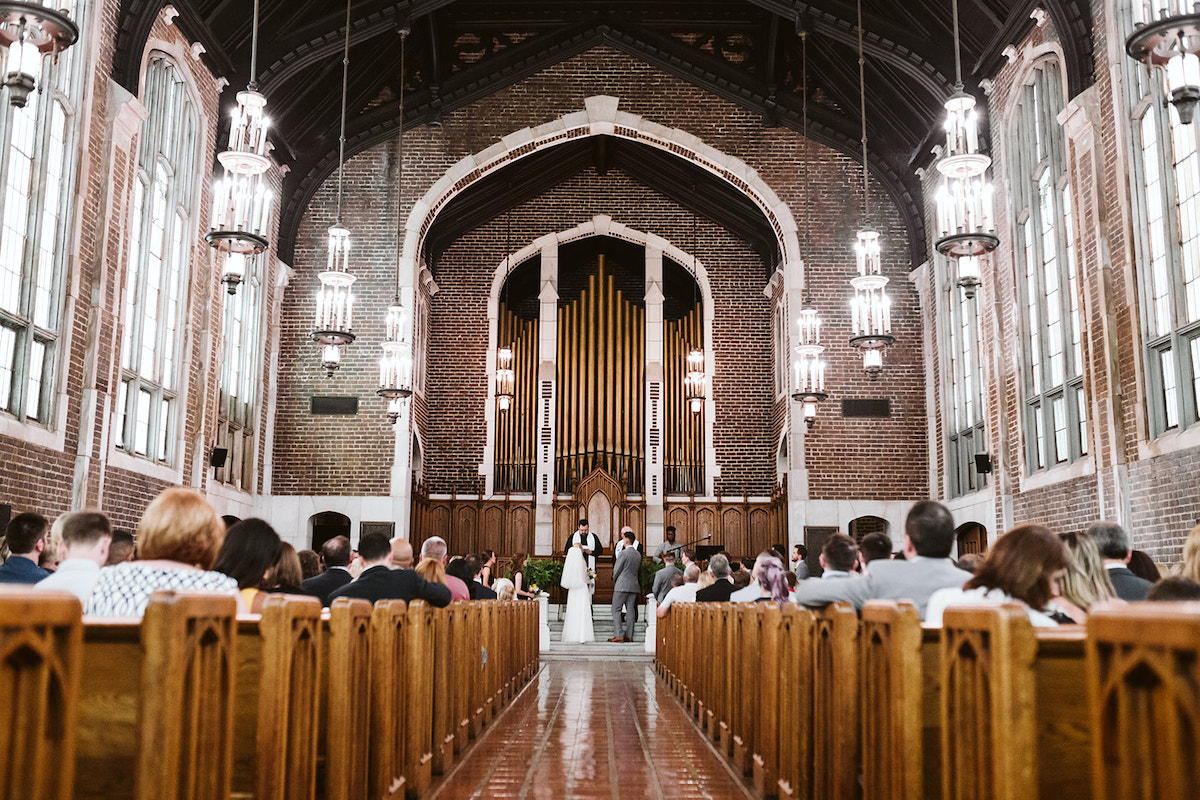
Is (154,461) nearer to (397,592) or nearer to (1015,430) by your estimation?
(397,592)

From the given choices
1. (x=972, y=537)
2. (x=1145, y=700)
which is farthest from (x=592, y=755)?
(x=972, y=537)

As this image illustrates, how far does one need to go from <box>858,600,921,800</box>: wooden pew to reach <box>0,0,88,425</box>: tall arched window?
7394 mm

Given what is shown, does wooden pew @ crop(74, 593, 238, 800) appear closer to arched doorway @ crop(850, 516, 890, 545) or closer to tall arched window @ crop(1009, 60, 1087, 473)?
tall arched window @ crop(1009, 60, 1087, 473)

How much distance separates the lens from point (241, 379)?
13.7 metres

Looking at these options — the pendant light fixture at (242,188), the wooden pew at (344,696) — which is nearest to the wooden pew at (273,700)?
the wooden pew at (344,696)

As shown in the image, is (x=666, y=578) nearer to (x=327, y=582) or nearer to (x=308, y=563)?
(x=308, y=563)

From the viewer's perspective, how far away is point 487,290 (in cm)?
1833

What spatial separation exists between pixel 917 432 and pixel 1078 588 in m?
11.9

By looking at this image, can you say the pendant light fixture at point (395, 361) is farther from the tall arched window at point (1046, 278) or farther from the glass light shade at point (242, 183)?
the tall arched window at point (1046, 278)

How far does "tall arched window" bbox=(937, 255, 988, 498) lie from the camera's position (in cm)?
1296

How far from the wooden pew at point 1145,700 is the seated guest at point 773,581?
Result: 17.0 feet

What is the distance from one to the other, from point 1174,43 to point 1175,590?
3408 mm

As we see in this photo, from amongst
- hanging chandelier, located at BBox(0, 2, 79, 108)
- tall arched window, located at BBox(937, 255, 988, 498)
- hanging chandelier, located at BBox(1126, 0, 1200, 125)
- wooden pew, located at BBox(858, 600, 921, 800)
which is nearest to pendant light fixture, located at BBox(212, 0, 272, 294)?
hanging chandelier, located at BBox(0, 2, 79, 108)

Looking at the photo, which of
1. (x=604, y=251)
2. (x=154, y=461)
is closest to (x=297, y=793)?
(x=154, y=461)
